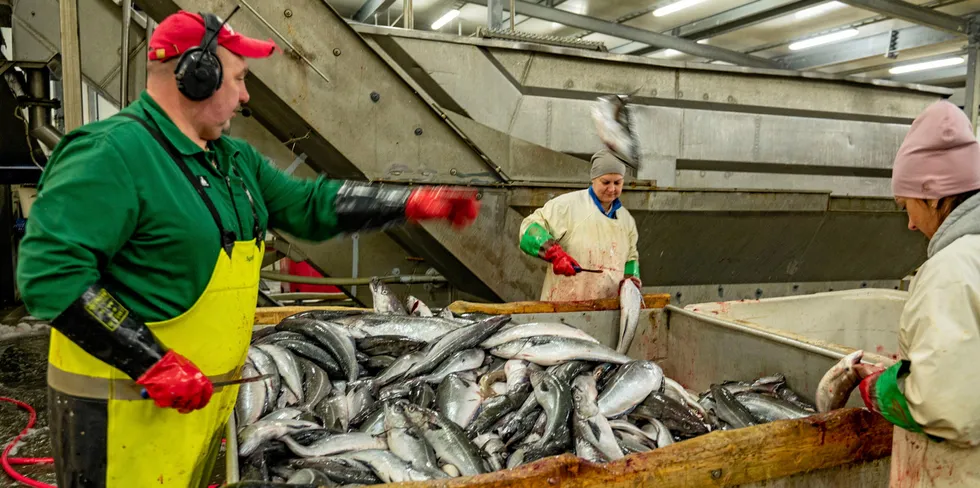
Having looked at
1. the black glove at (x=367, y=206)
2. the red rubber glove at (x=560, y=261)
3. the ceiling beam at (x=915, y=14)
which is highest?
the ceiling beam at (x=915, y=14)

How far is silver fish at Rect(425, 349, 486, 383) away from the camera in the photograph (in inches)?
95.2

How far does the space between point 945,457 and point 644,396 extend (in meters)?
0.92

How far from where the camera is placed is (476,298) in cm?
526

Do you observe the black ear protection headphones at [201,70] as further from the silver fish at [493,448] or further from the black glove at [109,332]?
the silver fish at [493,448]

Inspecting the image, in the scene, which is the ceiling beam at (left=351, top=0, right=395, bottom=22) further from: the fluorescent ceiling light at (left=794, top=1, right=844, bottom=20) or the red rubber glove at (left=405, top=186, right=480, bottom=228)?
the red rubber glove at (left=405, top=186, right=480, bottom=228)

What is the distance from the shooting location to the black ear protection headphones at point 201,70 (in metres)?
1.50

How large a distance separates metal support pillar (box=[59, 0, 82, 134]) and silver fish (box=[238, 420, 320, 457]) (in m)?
1.99

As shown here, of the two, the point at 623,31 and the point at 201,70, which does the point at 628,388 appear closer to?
the point at 201,70

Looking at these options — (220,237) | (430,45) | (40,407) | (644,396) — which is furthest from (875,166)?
(40,407)

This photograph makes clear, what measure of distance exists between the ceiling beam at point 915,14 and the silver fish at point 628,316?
657 centimetres

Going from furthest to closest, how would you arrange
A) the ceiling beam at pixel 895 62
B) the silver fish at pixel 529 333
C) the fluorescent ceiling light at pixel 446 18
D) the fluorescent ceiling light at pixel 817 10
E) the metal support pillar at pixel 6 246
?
the ceiling beam at pixel 895 62, the fluorescent ceiling light at pixel 446 18, the fluorescent ceiling light at pixel 817 10, the metal support pillar at pixel 6 246, the silver fish at pixel 529 333

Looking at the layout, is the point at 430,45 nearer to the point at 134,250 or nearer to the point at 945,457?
the point at 134,250

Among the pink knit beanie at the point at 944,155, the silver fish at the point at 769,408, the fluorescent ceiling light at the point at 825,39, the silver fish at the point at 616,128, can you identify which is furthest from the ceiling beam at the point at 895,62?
the pink knit beanie at the point at 944,155

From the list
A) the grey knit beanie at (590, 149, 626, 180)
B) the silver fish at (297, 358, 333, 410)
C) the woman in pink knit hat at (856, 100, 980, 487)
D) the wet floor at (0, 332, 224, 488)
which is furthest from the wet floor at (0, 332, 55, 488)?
the woman in pink knit hat at (856, 100, 980, 487)
